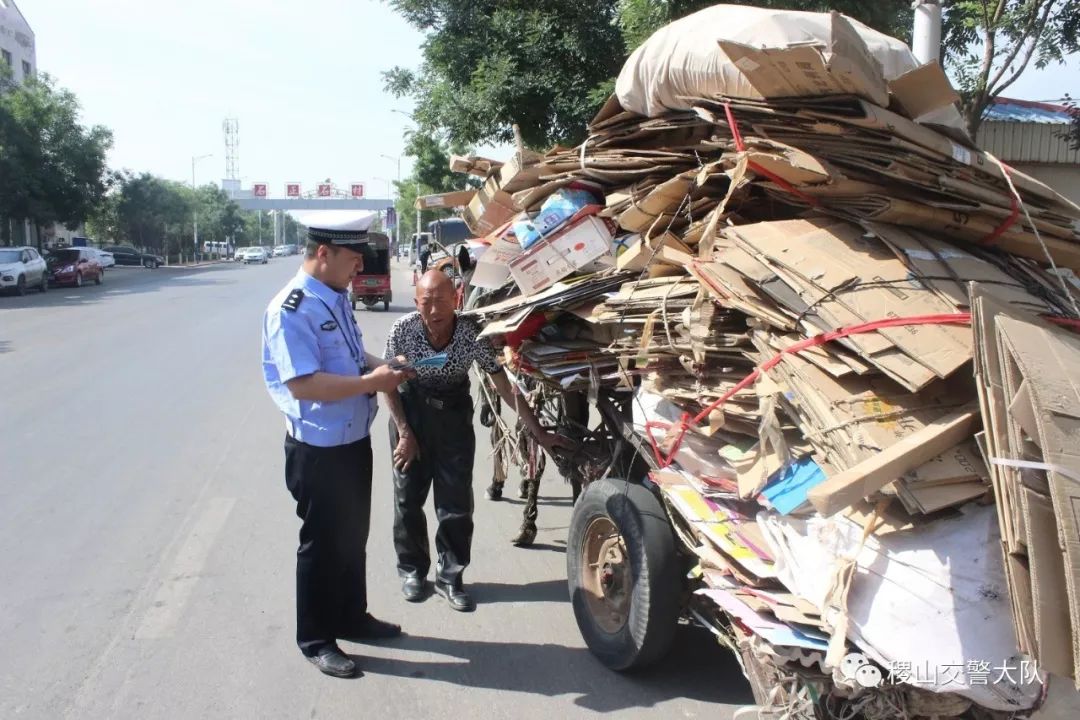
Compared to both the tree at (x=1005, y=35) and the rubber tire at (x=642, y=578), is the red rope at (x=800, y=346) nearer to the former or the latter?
the rubber tire at (x=642, y=578)

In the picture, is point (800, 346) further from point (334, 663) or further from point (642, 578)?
point (334, 663)

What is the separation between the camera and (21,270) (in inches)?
1057

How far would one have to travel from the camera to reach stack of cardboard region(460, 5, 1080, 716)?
85.7 inches

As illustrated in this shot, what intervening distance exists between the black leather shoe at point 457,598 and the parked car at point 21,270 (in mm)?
26326

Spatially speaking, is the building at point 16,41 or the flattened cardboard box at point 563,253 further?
the building at point 16,41

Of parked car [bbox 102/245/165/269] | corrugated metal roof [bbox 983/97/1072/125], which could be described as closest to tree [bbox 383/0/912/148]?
corrugated metal roof [bbox 983/97/1072/125]

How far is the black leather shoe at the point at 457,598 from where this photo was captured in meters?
4.44

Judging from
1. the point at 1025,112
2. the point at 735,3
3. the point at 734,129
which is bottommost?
the point at 734,129

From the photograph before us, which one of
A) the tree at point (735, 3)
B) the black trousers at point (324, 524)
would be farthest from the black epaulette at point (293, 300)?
the tree at point (735, 3)

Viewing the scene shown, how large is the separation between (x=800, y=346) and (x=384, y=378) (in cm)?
173

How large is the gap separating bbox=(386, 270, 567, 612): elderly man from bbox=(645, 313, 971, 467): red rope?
4.21 feet

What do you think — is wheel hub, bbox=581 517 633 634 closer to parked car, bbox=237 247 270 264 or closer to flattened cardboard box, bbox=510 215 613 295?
flattened cardboard box, bbox=510 215 613 295

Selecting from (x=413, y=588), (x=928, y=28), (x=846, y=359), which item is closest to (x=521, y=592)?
(x=413, y=588)

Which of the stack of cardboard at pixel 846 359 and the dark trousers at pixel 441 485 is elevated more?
the stack of cardboard at pixel 846 359
